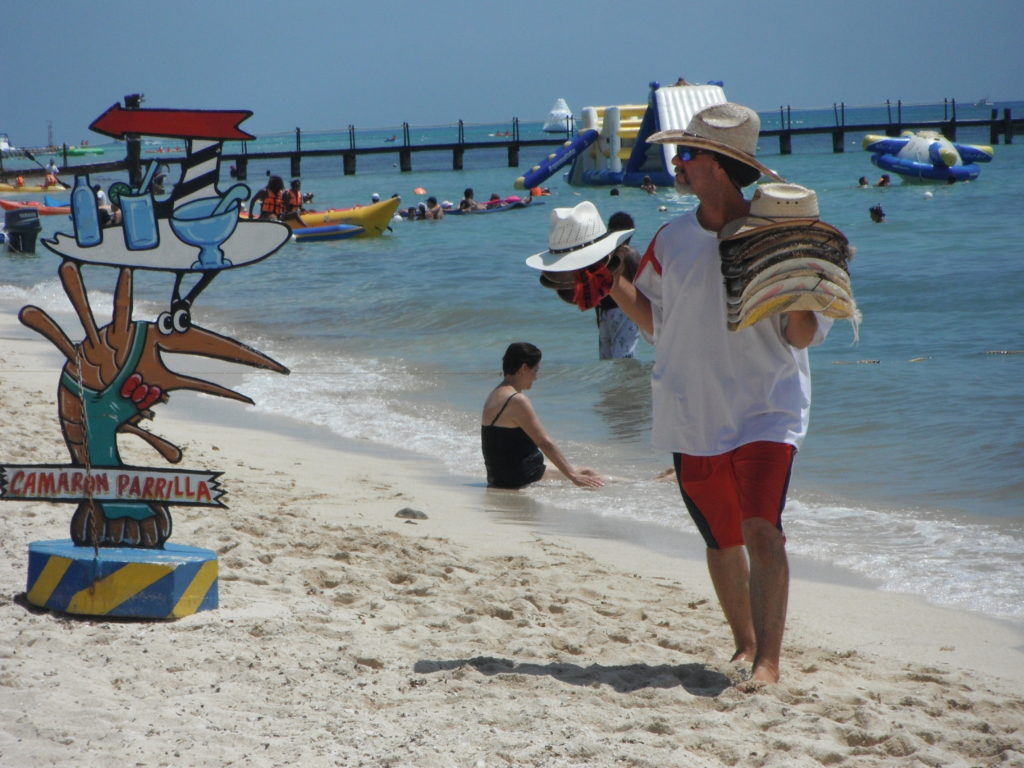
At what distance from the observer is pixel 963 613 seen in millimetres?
4422

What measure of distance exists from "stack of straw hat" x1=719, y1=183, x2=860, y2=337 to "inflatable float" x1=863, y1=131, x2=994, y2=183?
34.7 metres

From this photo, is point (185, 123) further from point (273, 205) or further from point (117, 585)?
point (273, 205)

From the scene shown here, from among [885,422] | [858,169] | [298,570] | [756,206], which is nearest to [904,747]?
[756,206]

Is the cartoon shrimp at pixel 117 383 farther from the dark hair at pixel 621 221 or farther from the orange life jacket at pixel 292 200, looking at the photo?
the orange life jacket at pixel 292 200

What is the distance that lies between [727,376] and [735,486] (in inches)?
13.2

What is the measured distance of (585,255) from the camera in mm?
3465

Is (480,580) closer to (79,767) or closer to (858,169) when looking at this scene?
(79,767)

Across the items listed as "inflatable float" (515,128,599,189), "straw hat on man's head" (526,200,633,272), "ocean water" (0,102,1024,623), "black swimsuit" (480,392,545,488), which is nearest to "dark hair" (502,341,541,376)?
"black swimsuit" (480,392,545,488)

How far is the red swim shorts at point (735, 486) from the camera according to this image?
310 cm

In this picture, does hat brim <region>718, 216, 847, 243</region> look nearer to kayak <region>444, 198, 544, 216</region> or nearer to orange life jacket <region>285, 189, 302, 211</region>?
orange life jacket <region>285, 189, 302, 211</region>

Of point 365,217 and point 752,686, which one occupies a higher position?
point 365,217

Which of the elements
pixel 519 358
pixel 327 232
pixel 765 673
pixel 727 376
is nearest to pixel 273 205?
pixel 327 232

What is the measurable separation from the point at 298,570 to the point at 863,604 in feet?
7.39

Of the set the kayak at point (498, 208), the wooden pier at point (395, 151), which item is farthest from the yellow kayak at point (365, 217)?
the wooden pier at point (395, 151)
